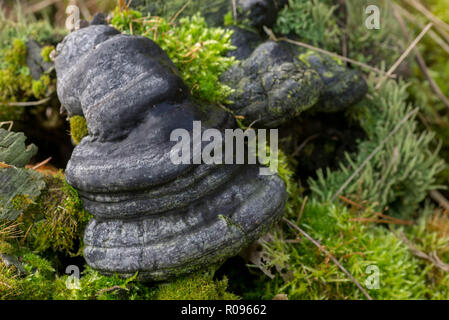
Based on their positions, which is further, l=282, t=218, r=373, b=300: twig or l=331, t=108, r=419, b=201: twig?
l=331, t=108, r=419, b=201: twig

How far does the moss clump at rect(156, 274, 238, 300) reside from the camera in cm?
208

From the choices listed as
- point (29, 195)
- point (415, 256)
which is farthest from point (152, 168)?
point (415, 256)

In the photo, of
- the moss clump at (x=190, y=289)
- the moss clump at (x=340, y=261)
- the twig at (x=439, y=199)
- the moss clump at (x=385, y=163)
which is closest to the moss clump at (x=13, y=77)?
the moss clump at (x=190, y=289)

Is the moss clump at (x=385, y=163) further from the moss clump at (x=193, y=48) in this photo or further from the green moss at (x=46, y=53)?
the green moss at (x=46, y=53)

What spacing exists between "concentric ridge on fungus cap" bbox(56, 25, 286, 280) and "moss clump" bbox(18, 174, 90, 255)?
0.17 meters

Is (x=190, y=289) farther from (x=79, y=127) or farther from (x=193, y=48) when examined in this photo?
(x=193, y=48)

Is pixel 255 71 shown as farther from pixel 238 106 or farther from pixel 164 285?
pixel 164 285

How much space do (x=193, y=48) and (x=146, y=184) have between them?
4.03ft

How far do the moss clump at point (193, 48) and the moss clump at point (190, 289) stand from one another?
1.23 m

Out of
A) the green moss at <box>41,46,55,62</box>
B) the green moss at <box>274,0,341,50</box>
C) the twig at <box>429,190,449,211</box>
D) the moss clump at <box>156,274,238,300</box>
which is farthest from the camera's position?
the twig at <box>429,190,449,211</box>

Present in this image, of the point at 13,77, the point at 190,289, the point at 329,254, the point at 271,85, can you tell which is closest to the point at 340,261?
the point at 329,254

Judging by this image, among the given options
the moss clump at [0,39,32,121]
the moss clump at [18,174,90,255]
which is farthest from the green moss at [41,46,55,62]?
the moss clump at [18,174,90,255]

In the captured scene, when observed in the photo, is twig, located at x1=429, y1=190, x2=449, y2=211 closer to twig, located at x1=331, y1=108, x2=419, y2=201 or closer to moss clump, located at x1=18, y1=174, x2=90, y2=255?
twig, located at x1=331, y1=108, x2=419, y2=201

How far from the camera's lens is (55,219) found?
2266mm
